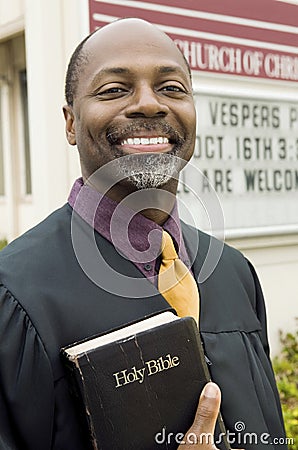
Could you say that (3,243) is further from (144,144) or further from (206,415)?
(206,415)

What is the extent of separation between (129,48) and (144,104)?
133 millimetres

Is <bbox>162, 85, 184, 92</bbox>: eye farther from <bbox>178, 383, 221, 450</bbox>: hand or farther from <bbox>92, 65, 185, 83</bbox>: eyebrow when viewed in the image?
<bbox>178, 383, 221, 450</bbox>: hand

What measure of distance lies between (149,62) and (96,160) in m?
0.23

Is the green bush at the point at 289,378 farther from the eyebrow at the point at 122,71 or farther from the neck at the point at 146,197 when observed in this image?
the eyebrow at the point at 122,71

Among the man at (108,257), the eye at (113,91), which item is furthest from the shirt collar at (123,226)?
the eye at (113,91)

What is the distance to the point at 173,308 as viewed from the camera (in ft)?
4.97

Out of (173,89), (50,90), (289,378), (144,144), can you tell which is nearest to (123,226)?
(144,144)

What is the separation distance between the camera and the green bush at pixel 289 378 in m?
3.91

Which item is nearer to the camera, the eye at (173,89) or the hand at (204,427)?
the hand at (204,427)

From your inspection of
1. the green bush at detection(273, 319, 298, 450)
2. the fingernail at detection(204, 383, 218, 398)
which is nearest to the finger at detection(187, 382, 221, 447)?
the fingernail at detection(204, 383, 218, 398)

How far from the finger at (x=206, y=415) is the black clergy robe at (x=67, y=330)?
23 centimetres

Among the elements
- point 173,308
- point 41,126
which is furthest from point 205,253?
point 41,126

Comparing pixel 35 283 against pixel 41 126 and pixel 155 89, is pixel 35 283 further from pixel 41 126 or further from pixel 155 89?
pixel 41 126

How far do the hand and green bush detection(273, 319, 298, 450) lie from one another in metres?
2.61
